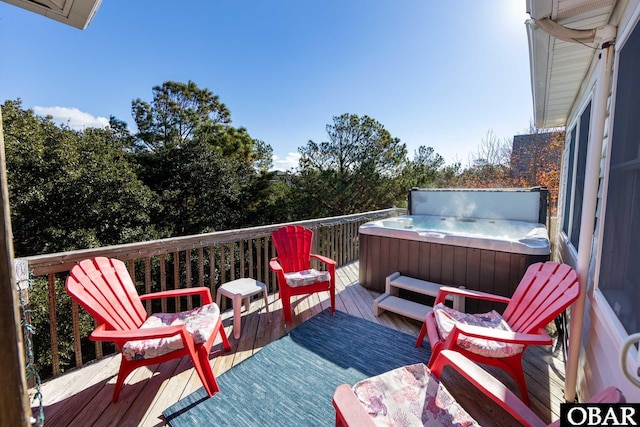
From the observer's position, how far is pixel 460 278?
130 inches

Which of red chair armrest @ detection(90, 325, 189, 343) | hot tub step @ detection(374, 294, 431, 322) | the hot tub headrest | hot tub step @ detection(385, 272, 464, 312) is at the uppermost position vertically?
the hot tub headrest

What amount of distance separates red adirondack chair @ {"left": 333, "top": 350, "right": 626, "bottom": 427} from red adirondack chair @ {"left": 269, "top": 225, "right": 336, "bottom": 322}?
1521mm

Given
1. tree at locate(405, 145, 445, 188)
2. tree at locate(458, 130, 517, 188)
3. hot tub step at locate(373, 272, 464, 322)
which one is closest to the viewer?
hot tub step at locate(373, 272, 464, 322)

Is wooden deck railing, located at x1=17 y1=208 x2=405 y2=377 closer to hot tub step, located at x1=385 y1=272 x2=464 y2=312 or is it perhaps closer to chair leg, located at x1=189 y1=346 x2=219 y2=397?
chair leg, located at x1=189 y1=346 x2=219 y2=397

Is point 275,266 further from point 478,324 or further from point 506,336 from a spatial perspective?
point 506,336

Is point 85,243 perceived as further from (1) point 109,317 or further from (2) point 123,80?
(1) point 109,317

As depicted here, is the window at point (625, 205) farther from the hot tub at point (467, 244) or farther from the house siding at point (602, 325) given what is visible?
the hot tub at point (467, 244)

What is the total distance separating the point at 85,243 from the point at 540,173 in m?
14.0

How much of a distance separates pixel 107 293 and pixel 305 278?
1.71 m

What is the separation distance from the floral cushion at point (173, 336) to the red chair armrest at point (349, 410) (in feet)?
3.91

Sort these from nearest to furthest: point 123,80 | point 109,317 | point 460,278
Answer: point 109,317 → point 460,278 → point 123,80

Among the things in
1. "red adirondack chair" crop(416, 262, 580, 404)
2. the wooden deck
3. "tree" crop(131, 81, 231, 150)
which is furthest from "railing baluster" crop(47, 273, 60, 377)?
"tree" crop(131, 81, 231, 150)

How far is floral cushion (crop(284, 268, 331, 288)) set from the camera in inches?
119

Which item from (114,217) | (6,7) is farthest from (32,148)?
(6,7)
